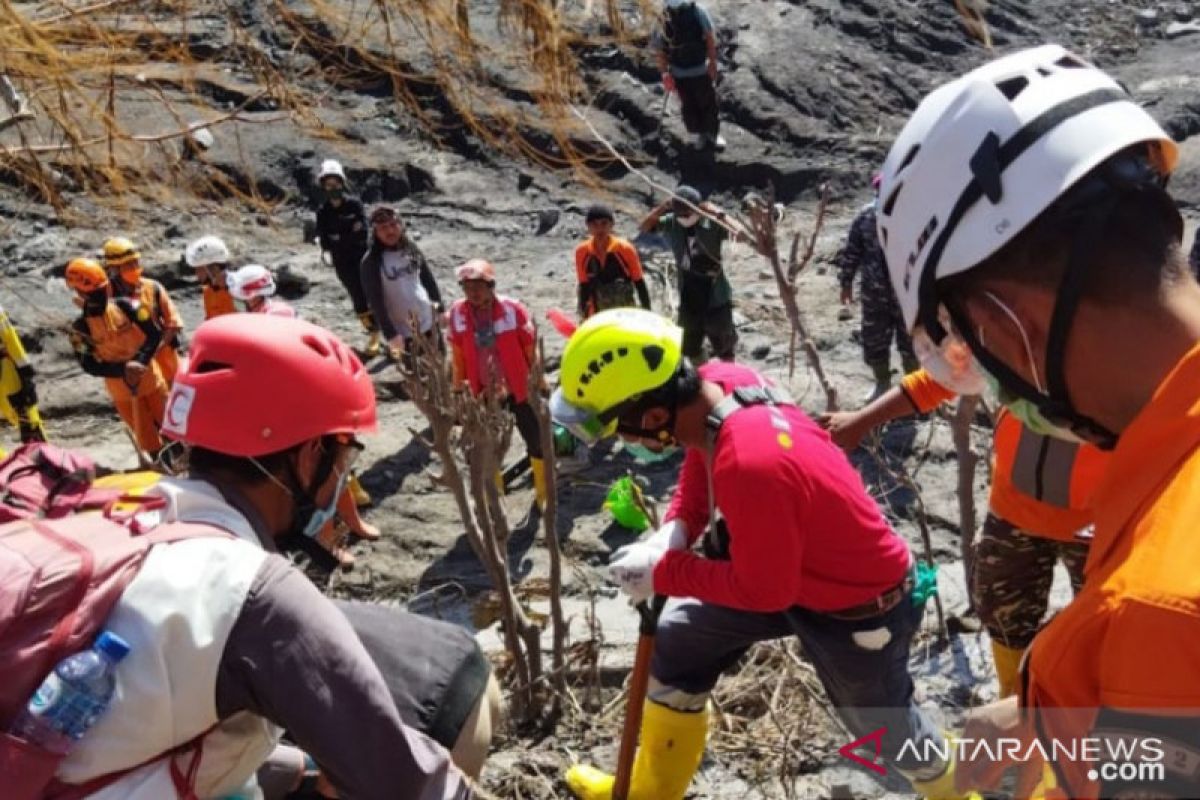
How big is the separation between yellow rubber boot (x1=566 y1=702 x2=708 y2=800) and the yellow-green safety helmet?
0.94 metres

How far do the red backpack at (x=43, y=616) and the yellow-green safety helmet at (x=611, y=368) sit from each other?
5.63 feet

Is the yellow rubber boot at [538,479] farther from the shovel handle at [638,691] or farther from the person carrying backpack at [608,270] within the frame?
the shovel handle at [638,691]

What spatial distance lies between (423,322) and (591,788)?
537 centimetres

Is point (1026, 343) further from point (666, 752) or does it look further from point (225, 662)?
point (666, 752)

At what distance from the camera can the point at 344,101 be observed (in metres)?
15.9

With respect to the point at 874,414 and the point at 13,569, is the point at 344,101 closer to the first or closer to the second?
the point at 874,414

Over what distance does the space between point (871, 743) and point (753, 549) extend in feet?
2.90

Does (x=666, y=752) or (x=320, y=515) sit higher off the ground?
(x=320, y=515)

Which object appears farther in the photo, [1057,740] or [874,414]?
[874,414]

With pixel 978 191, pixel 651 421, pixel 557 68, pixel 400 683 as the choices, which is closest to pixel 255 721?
pixel 400 683

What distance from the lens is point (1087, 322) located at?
1413 millimetres

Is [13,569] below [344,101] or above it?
above

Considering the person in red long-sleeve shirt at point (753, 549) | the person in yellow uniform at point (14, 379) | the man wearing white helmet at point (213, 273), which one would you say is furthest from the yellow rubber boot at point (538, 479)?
the person in red long-sleeve shirt at point (753, 549)

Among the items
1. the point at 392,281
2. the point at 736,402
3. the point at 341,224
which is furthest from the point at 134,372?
the point at 736,402
